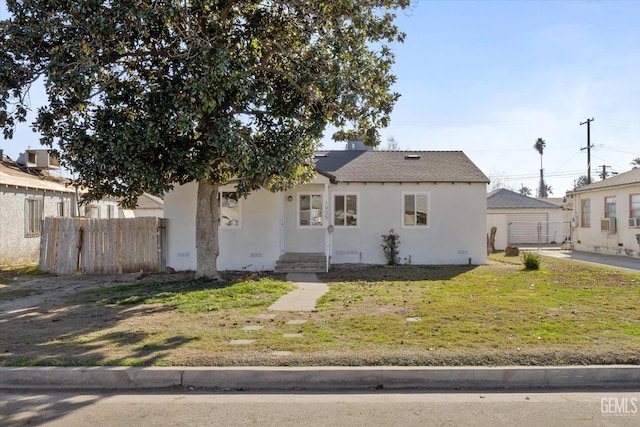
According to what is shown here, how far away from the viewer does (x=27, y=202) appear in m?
18.5

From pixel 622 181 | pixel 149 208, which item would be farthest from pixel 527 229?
pixel 149 208

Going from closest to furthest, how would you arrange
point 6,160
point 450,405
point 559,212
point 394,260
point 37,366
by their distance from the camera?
point 450,405 < point 37,366 < point 394,260 < point 6,160 < point 559,212

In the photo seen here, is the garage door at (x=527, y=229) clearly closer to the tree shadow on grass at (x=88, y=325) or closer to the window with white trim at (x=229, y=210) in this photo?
the window with white trim at (x=229, y=210)

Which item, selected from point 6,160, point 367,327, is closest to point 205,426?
point 367,327

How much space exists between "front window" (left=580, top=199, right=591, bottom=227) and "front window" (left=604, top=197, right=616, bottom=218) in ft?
5.73

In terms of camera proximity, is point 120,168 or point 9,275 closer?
point 120,168

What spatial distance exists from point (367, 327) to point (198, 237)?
22.0ft

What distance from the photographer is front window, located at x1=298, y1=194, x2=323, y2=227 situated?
17344mm

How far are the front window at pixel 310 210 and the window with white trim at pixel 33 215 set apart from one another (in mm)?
10911

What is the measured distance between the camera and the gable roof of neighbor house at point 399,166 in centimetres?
1770

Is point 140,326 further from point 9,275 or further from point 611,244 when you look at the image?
point 611,244

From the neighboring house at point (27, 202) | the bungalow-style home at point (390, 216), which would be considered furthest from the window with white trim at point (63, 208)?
the bungalow-style home at point (390, 216)

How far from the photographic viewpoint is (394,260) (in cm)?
1736

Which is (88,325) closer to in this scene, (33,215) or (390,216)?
(390,216)
